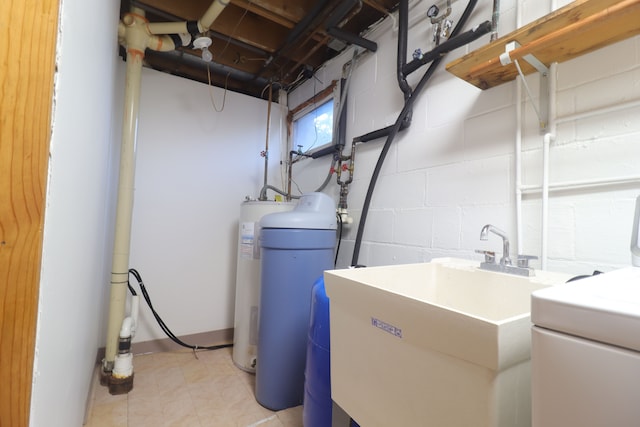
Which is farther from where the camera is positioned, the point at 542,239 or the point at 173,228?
the point at 173,228

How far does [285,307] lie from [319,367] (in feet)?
1.32

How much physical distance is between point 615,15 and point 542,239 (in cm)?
59

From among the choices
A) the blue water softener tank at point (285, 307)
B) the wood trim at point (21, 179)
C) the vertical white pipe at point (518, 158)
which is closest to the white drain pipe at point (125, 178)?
the blue water softener tank at point (285, 307)

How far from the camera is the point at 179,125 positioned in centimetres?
204

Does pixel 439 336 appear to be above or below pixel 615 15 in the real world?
below

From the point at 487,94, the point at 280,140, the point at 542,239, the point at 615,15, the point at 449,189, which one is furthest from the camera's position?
the point at 280,140

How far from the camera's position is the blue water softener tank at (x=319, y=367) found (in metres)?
0.99

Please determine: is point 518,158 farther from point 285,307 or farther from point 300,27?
point 300,27

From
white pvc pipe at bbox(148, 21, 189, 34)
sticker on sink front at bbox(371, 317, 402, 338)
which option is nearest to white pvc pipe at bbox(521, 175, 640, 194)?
sticker on sink front at bbox(371, 317, 402, 338)

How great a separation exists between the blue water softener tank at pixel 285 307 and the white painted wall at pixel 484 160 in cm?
41

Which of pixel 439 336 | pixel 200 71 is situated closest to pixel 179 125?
pixel 200 71

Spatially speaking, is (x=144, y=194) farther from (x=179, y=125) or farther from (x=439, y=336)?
(x=439, y=336)

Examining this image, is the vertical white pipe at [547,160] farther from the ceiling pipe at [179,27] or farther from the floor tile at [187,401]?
the ceiling pipe at [179,27]

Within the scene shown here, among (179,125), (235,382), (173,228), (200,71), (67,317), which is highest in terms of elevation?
(200,71)
